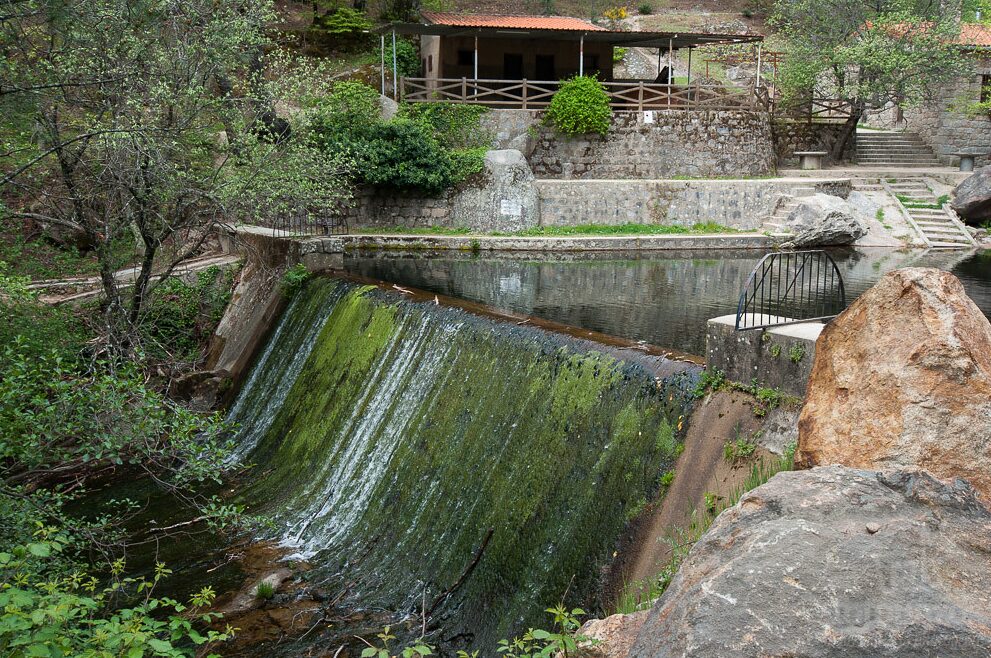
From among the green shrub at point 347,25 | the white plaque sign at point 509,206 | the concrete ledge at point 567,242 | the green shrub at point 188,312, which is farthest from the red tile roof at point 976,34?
the green shrub at point 188,312

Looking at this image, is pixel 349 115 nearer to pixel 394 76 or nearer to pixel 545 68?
pixel 394 76

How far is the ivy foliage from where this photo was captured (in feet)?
70.7

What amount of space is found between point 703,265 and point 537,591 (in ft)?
40.2

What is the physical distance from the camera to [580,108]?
24.4m

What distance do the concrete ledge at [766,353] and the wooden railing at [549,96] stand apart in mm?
18926

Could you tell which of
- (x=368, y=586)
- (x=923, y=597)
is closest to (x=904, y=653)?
(x=923, y=597)

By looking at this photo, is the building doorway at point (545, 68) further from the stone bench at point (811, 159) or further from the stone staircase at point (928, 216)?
the stone staircase at point (928, 216)

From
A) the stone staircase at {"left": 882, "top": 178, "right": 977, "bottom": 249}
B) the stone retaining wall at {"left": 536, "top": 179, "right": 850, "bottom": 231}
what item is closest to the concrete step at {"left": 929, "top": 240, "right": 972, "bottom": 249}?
the stone staircase at {"left": 882, "top": 178, "right": 977, "bottom": 249}

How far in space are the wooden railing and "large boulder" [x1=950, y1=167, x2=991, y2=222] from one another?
20.4 ft

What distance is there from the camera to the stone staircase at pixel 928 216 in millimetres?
21266

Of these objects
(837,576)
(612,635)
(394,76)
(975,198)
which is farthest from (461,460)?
(975,198)

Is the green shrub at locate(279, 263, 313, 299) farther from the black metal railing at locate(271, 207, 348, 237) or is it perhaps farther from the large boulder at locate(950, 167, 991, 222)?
the large boulder at locate(950, 167, 991, 222)

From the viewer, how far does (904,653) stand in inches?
115

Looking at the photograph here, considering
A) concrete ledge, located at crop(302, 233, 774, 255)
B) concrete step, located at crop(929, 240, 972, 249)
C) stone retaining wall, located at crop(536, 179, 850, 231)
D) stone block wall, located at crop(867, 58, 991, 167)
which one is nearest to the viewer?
concrete ledge, located at crop(302, 233, 774, 255)
